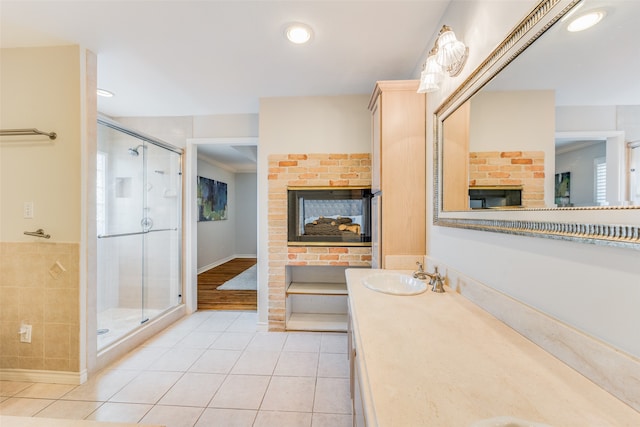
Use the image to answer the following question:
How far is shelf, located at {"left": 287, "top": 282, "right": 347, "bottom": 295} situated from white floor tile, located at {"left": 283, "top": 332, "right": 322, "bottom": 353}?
1.35 feet

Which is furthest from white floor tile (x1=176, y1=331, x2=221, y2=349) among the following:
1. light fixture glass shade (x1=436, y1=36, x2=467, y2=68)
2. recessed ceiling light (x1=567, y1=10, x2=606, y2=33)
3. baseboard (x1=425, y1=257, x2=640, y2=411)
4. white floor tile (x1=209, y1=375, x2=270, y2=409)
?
recessed ceiling light (x1=567, y1=10, x2=606, y2=33)

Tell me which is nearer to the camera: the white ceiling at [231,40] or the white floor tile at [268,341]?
the white ceiling at [231,40]

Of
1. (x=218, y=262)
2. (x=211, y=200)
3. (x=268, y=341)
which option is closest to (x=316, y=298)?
(x=268, y=341)

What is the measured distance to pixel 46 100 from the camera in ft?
6.07

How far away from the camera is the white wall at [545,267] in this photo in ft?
2.02

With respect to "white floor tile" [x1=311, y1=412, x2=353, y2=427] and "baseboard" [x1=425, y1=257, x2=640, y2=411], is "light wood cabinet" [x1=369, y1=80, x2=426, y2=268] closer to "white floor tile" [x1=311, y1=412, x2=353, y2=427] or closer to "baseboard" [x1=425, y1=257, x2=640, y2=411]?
"baseboard" [x1=425, y1=257, x2=640, y2=411]

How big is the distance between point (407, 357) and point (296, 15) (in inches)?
72.4

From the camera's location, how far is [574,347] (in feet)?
2.35

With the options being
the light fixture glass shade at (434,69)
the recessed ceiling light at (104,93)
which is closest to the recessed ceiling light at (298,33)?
the light fixture glass shade at (434,69)

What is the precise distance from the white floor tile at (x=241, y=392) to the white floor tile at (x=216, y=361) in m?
0.15

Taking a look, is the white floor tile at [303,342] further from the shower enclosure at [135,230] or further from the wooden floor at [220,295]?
the shower enclosure at [135,230]

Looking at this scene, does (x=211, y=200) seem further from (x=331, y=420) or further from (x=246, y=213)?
(x=331, y=420)

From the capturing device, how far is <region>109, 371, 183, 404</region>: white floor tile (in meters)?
1.71

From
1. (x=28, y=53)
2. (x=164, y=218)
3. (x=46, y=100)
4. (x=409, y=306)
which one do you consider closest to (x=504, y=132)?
(x=409, y=306)
